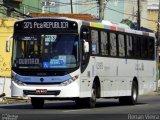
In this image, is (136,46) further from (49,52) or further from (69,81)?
(49,52)

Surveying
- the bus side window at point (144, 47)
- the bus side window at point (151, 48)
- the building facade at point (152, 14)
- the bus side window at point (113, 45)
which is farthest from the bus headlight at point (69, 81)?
the building facade at point (152, 14)

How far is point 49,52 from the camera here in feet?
77.3

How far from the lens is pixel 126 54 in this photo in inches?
1121

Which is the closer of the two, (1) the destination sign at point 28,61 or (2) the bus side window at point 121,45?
(1) the destination sign at point 28,61

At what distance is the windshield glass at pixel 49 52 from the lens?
2348cm

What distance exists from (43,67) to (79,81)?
1.38 m

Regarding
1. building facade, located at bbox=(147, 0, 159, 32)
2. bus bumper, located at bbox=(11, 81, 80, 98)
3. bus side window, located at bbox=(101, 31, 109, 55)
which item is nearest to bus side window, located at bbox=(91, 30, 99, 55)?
bus side window, located at bbox=(101, 31, 109, 55)

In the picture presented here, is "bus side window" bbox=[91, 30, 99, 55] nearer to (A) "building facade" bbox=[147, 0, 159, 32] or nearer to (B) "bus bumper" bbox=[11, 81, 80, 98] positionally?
(B) "bus bumper" bbox=[11, 81, 80, 98]

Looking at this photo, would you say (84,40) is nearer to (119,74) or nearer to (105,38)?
(105,38)

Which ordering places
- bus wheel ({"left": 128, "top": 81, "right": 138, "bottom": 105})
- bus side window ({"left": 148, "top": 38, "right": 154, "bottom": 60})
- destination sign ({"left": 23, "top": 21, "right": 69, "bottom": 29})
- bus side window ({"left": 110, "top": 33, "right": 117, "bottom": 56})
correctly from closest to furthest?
destination sign ({"left": 23, "top": 21, "right": 69, "bottom": 29})
bus side window ({"left": 110, "top": 33, "right": 117, "bottom": 56})
bus wheel ({"left": 128, "top": 81, "right": 138, "bottom": 105})
bus side window ({"left": 148, "top": 38, "right": 154, "bottom": 60})

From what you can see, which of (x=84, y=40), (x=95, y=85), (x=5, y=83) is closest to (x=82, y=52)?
(x=84, y=40)

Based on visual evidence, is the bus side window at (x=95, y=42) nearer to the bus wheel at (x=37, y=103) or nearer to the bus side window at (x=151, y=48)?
the bus wheel at (x=37, y=103)

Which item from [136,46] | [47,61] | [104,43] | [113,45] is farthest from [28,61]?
[136,46]

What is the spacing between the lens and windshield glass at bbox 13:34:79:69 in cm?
2348
